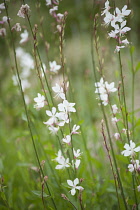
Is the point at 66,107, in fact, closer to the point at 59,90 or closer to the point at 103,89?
the point at 59,90

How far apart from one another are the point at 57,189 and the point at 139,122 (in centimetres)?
Result: 69

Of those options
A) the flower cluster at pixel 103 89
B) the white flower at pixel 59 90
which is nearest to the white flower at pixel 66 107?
the white flower at pixel 59 90

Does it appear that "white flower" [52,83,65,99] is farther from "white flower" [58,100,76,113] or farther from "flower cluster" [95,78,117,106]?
"flower cluster" [95,78,117,106]

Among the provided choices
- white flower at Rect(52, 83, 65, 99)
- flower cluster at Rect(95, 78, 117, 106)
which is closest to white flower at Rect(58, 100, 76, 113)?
white flower at Rect(52, 83, 65, 99)

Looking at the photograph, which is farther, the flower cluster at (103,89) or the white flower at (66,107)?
the flower cluster at (103,89)

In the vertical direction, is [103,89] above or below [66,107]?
above

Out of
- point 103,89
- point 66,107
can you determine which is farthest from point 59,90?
point 103,89

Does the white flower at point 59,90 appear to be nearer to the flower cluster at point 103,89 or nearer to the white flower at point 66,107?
the white flower at point 66,107

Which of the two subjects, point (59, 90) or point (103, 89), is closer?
point (59, 90)

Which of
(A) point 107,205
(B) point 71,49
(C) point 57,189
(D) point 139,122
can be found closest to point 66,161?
(C) point 57,189

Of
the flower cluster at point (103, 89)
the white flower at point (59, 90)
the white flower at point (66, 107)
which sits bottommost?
the white flower at point (66, 107)

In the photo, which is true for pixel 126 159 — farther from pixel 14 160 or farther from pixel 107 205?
pixel 14 160

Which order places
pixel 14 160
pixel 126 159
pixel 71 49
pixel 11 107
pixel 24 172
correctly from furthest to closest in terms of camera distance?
pixel 71 49, pixel 11 107, pixel 14 160, pixel 24 172, pixel 126 159

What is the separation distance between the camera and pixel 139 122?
53.6 inches
